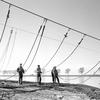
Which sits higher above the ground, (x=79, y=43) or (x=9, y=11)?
(x=9, y=11)

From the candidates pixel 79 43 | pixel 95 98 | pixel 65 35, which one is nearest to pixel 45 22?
pixel 65 35

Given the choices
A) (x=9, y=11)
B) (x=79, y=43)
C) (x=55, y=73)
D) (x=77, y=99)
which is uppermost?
(x=9, y=11)

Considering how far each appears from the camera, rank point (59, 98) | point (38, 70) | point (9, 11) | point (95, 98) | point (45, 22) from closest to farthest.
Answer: point (9, 11) → point (45, 22) → point (59, 98) → point (95, 98) → point (38, 70)

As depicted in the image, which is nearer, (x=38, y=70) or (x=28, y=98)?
(x=28, y=98)

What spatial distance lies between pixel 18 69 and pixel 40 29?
26.0 feet

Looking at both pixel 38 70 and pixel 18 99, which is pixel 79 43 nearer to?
pixel 18 99

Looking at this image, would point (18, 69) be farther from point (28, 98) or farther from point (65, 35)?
point (65, 35)

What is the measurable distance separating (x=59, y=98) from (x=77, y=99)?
4.31 ft

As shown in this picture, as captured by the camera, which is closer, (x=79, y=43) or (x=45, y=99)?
(x=45, y=99)

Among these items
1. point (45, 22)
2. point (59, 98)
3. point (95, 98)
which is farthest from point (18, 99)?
point (95, 98)

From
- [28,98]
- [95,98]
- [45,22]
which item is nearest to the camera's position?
[45,22]

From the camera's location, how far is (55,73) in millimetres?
16219

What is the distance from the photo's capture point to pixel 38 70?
50.3 ft

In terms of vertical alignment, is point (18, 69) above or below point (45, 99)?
above
